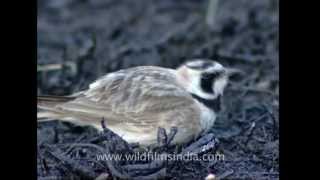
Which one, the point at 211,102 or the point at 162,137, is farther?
the point at 211,102

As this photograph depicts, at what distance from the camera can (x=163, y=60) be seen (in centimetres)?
347

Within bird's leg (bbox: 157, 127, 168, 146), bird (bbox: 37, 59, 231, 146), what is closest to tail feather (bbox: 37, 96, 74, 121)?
bird (bbox: 37, 59, 231, 146)

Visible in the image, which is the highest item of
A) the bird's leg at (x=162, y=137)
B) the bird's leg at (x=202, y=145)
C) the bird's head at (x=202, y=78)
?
the bird's head at (x=202, y=78)

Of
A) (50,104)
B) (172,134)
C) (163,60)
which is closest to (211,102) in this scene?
(172,134)

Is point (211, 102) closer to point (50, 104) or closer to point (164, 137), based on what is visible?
point (164, 137)

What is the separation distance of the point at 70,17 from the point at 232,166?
199cm

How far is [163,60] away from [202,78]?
101 centimetres

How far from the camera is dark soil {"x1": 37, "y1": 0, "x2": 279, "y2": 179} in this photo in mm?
2371

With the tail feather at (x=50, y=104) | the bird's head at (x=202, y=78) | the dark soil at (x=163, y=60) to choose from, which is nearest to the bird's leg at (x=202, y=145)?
the dark soil at (x=163, y=60)

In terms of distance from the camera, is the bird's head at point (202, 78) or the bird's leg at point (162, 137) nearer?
the bird's leg at point (162, 137)

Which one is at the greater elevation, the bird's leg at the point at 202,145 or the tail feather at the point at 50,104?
the tail feather at the point at 50,104

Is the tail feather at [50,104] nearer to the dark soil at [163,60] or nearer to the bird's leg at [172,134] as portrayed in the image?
the dark soil at [163,60]

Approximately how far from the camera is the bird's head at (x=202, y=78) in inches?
97.2
